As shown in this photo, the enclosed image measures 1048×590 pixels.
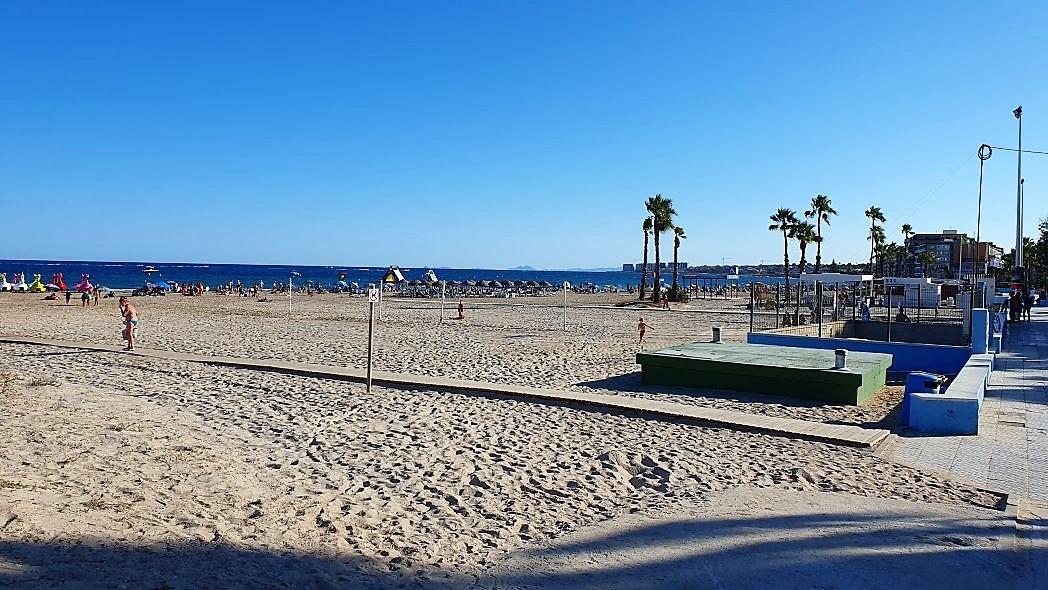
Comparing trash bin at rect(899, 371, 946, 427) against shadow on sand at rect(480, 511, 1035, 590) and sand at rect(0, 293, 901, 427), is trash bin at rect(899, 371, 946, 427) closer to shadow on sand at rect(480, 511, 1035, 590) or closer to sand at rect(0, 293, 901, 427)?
sand at rect(0, 293, 901, 427)

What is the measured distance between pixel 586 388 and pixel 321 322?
17.0 metres

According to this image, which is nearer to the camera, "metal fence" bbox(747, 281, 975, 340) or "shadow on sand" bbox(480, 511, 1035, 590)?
"shadow on sand" bbox(480, 511, 1035, 590)

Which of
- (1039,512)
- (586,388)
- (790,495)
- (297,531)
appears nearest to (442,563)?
(297,531)

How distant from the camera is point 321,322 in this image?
1080 inches

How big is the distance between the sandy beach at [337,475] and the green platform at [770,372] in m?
0.38

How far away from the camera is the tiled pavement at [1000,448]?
6.76 m

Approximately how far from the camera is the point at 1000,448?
7902 millimetres

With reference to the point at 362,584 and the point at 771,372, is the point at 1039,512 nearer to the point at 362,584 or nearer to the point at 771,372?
the point at 362,584

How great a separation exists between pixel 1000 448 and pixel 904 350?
9.15 meters

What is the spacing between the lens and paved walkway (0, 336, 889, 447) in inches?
335

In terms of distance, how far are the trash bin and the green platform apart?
2.89ft

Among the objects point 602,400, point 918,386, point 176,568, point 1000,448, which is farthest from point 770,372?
point 176,568

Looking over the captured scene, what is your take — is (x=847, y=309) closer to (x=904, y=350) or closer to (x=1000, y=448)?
(x=904, y=350)

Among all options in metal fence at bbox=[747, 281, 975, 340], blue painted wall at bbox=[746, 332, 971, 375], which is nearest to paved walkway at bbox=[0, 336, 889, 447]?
blue painted wall at bbox=[746, 332, 971, 375]
